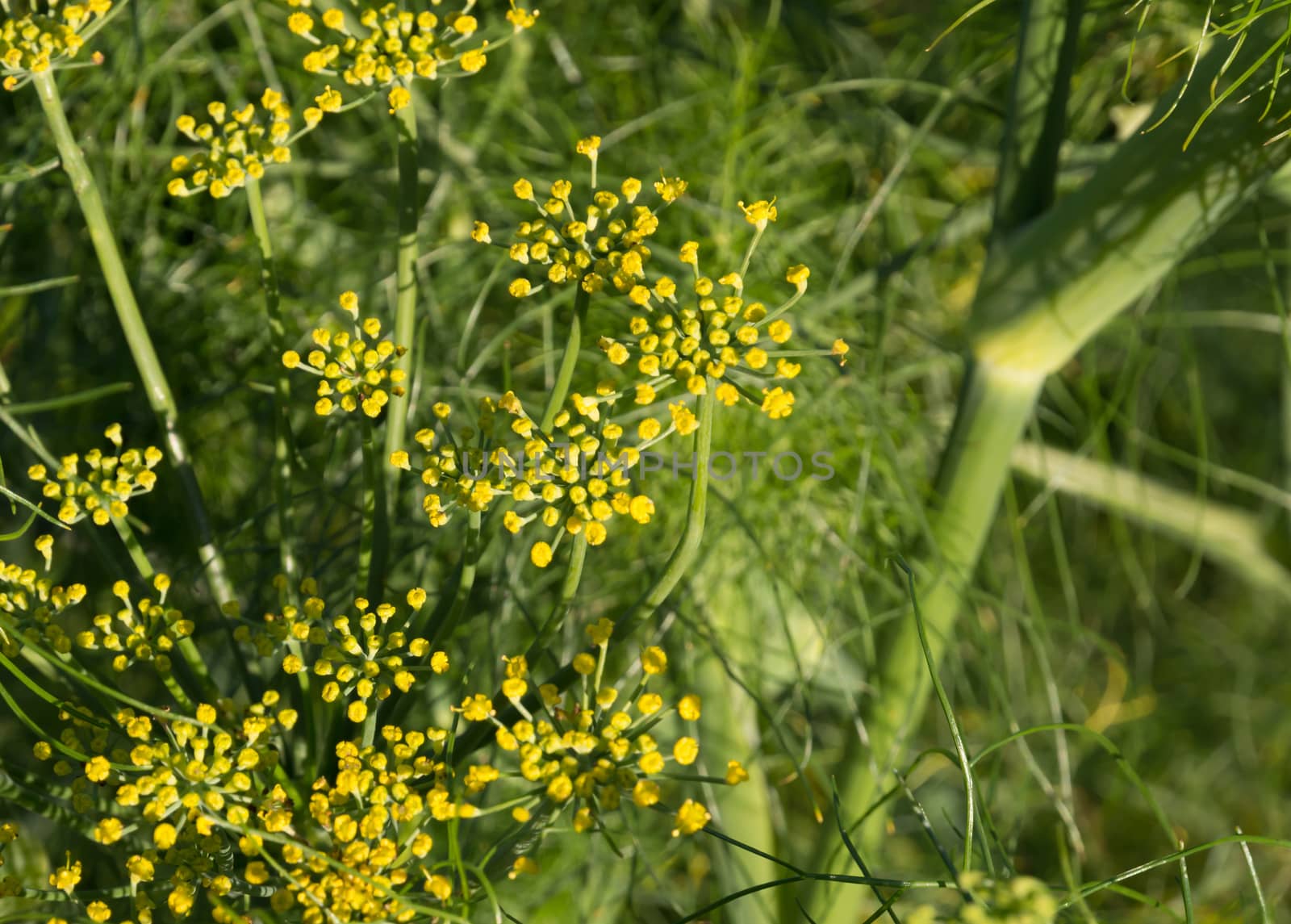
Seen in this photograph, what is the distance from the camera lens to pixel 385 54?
36cm

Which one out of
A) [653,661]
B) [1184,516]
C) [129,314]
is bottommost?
[1184,516]

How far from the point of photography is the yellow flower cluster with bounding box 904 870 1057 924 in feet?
0.97

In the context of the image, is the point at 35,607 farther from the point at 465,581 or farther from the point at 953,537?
the point at 953,537

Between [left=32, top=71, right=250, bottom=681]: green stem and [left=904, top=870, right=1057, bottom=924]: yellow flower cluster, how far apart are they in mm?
287

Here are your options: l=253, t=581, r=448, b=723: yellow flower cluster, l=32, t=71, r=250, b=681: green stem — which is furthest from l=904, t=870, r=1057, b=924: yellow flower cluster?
l=32, t=71, r=250, b=681: green stem

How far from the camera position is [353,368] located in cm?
36

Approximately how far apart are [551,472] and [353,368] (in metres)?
0.09

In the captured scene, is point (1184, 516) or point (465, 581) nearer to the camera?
point (465, 581)

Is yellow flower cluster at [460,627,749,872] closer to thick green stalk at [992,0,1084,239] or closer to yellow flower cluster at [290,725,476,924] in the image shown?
yellow flower cluster at [290,725,476,924]

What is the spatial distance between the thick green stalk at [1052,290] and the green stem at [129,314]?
1.12ft

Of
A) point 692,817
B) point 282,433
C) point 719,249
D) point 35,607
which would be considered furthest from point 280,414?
point 719,249

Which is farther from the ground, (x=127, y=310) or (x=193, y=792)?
(x=127, y=310)

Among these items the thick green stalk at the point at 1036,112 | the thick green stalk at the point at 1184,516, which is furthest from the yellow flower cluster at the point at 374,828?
the thick green stalk at the point at 1184,516

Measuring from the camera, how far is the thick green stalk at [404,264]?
385 millimetres
